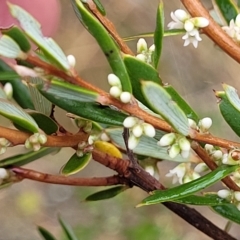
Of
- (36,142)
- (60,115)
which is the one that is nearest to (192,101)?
(60,115)

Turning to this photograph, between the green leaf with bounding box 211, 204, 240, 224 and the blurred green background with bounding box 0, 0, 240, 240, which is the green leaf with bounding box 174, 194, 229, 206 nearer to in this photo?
the green leaf with bounding box 211, 204, 240, 224

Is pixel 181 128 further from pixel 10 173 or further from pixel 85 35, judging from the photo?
pixel 85 35

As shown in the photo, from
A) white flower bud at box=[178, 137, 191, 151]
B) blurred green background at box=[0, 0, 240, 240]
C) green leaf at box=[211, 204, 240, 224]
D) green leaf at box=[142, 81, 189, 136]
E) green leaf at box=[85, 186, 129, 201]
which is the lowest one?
blurred green background at box=[0, 0, 240, 240]

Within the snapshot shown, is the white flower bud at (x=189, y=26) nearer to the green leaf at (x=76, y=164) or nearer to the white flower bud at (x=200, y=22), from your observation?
the white flower bud at (x=200, y=22)

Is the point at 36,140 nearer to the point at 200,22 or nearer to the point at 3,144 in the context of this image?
the point at 3,144

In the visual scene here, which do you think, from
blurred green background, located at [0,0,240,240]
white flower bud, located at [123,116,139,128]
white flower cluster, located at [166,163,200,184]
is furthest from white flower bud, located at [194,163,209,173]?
blurred green background, located at [0,0,240,240]

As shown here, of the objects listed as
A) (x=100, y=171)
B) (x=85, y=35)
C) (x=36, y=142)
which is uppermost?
(x=36, y=142)
